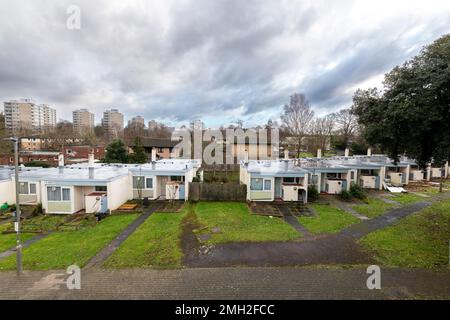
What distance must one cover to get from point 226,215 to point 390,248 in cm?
929

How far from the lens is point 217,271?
8.29m

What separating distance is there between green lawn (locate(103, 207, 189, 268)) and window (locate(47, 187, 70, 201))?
6.94m

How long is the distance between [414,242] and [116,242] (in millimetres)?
15211

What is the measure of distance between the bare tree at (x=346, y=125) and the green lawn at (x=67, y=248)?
4637 cm

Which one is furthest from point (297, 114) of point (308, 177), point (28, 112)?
point (28, 112)

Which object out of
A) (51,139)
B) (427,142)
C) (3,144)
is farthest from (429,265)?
(51,139)

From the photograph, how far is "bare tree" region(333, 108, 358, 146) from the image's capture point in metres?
45.1

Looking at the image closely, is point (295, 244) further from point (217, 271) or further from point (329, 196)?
point (329, 196)

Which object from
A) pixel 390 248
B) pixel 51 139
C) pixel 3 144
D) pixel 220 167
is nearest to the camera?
pixel 390 248

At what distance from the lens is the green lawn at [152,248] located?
8922 mm

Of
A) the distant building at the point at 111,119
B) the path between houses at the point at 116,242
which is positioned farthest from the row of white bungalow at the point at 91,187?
the distant building at the point at 111,119

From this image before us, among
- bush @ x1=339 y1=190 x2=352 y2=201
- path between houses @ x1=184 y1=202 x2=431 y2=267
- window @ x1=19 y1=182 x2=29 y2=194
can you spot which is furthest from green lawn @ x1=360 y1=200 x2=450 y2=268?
window @ x1=19 y1=182 x2=29 y2=194

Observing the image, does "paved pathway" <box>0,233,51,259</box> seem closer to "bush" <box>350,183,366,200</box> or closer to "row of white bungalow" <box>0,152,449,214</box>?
"row of white bungalow" <box>0,152,449,214</box>

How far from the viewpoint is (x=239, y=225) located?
13344 mm
